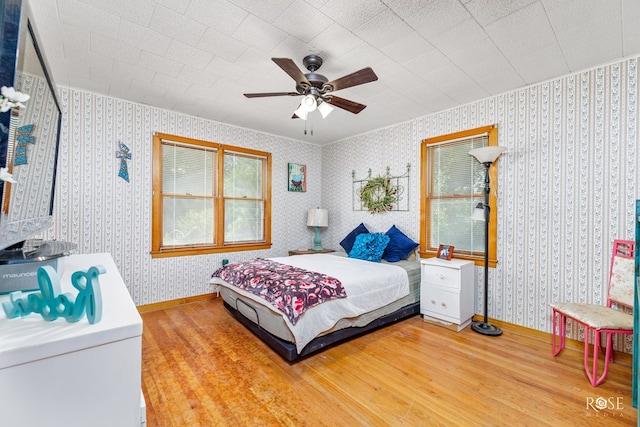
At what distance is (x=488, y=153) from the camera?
3.02m

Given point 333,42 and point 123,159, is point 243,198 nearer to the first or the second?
point 123,159

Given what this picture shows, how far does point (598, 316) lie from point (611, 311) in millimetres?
240

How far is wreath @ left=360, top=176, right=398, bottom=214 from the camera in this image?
4336 millimetres

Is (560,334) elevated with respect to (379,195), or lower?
lower

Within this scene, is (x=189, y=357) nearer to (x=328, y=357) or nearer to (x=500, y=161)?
(x=328, y=357)

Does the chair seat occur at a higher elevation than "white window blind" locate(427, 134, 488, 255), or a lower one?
lower

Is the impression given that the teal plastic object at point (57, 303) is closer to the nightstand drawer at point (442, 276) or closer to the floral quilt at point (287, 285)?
the floral quilt at point (287, 285)

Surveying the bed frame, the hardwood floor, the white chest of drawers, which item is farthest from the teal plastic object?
the white chest of drawers

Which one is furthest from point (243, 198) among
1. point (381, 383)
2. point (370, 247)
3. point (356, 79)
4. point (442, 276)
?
point (381, 383)

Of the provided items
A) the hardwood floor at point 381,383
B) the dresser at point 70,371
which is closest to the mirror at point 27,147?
the dresser at point 70,371

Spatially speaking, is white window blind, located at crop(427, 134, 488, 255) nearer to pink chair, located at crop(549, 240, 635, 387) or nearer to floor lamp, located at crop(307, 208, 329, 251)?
pink chair, located at crop(549, 240, 635, 387)

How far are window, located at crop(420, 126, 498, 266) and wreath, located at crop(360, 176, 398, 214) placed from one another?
20.2 inches

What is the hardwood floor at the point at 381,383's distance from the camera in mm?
1817

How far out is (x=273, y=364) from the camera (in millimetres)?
2426
